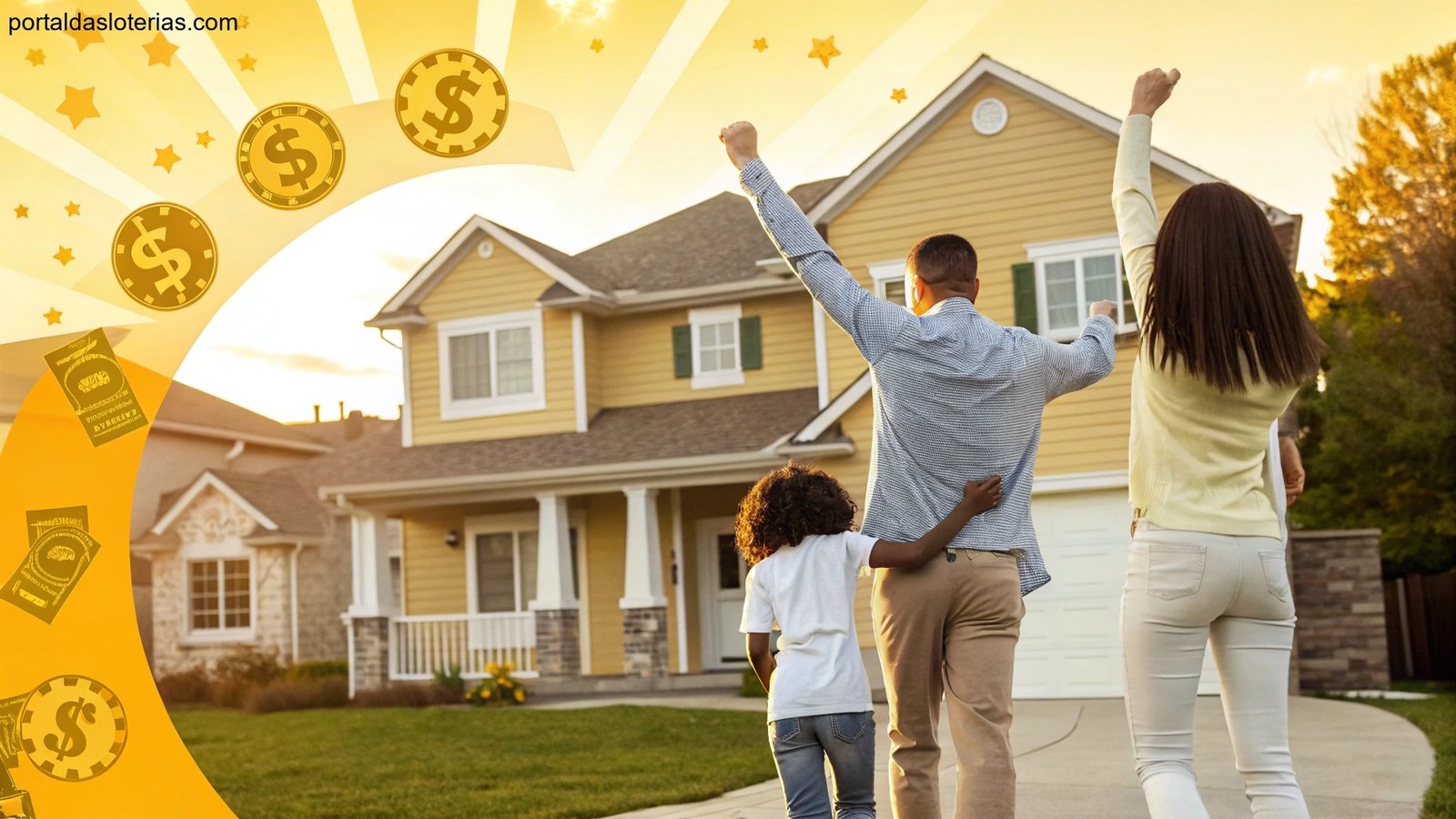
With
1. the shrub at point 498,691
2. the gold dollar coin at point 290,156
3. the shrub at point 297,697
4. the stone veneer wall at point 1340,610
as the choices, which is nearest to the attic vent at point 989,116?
the stone veneer wall at point 1340,610

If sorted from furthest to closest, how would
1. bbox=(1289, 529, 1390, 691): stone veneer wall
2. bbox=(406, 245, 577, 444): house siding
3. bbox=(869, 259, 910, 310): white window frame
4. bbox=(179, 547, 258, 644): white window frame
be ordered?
bbox=(179, 547, 258, 644): white window frame → bbox=(406, 245, 577, 444): house siding → bbox=(869, 259, 910, 310): white window frame → bbox=(1289, 529, 1390, 691): stone veneer wall

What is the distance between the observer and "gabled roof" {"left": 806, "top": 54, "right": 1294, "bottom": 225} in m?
14.4

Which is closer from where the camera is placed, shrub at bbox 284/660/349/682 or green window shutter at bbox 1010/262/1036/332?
green window shutter at bbox 1010/262/1036/332

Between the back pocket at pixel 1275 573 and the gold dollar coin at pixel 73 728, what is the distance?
14.4 ft

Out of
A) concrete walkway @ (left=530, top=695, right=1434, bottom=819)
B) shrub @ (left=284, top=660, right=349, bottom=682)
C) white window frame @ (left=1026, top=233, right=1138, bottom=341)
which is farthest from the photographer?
shrub @ (left=284, top=660, right=349, bottom=682)

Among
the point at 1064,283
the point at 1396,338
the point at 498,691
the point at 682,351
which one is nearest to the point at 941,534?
the point at 1064,283

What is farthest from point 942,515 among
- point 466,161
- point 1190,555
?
point 466,161

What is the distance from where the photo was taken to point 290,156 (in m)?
5.51

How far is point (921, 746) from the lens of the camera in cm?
336

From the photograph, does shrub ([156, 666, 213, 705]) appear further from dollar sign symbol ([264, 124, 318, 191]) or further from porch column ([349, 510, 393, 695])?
dollar sign symbol ([264, 124, 318, 191])

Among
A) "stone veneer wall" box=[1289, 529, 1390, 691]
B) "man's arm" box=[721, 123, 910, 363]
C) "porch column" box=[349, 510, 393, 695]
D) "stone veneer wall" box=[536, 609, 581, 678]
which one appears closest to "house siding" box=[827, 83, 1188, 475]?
"stone veneer wall" box=[1289, 529, 1390, 691]

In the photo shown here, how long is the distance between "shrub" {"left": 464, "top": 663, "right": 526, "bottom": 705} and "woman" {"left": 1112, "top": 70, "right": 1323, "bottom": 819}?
13.5 meters

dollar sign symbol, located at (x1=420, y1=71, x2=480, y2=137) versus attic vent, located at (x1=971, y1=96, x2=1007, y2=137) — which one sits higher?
attic vent, located at (x1=971, y1=96, x2=1007, y2=137)

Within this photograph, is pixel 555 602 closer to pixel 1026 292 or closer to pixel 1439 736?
pixel 1026 292
